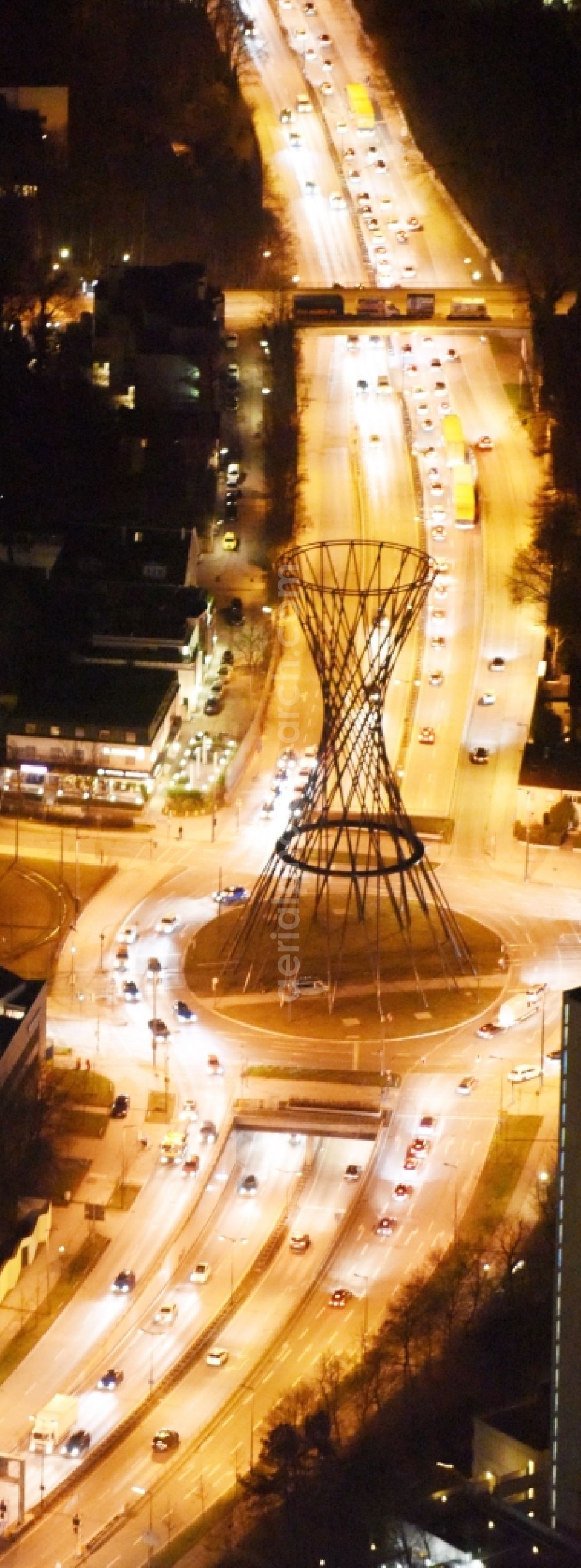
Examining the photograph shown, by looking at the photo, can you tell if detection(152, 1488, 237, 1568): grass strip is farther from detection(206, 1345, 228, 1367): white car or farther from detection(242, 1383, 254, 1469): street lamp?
detection(206, 1345, 228, 1367): white car

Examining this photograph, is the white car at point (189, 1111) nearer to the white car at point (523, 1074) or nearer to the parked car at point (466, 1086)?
the parked car at point (466, 1086)

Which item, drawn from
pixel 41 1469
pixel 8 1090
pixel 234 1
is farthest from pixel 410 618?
pixel 234 1

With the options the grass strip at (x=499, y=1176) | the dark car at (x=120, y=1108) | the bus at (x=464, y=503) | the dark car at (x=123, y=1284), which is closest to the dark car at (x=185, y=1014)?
the dark car at (x=120, y=1108)

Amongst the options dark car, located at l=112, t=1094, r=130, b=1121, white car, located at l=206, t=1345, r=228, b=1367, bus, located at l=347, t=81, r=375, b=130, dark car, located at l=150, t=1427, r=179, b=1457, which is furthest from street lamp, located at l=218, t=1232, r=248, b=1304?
bus, located at l=347, t=81, r=375, b=130

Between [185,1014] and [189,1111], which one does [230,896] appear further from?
→ [189,1111]

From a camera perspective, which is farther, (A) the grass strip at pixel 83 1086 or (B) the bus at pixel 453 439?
(B) the bus at pixel 453 439

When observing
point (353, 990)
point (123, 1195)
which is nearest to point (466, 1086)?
point (353, 990)
